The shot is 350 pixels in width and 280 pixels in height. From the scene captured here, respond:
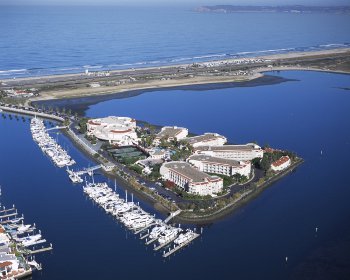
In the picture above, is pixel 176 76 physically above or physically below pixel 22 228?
above

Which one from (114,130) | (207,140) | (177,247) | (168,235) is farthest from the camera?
(114,130)

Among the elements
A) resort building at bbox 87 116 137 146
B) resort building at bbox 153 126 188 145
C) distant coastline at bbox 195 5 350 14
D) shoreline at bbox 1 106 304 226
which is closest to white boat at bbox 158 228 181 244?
shoreline at bbox 1 106 304 226

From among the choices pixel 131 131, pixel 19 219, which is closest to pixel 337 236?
pixel 19 219

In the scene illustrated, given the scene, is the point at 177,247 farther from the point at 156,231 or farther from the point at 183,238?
the point at 156,231

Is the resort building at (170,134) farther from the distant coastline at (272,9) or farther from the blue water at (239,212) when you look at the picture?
the distant coastline at (272,9)

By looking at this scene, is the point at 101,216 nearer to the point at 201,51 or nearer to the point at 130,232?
the point at 130,232

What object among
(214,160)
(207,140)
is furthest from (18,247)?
(207,140)
